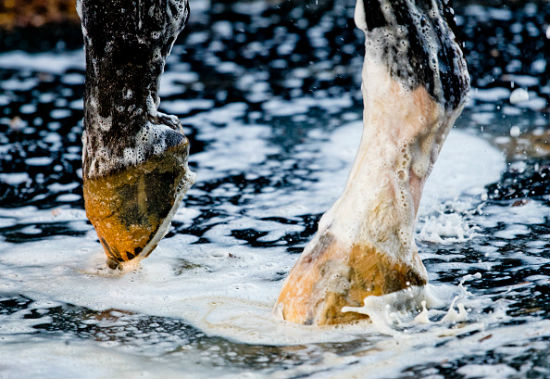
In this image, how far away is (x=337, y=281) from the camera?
2.61 meters

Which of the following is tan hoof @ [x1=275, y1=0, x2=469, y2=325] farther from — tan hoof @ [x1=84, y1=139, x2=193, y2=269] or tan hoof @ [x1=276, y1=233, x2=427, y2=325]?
tan hoof @ [x1=84, y1=139, x2=193, y2=269]

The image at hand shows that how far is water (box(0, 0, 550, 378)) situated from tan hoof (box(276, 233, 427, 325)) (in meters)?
0.05

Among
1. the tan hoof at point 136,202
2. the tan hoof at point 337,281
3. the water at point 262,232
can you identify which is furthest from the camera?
the tan hoof at point 136,202

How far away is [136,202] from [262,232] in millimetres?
739

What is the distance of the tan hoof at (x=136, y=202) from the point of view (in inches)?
119

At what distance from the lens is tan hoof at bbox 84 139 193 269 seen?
9.90 ft

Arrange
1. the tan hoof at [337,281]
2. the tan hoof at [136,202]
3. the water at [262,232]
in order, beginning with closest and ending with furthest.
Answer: the water at [262,232] → the tan hoof at [337,281] → the tan hoof at [136,202]

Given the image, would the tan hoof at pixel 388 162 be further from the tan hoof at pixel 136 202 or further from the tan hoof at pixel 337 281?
the tan hoof at pixel 136 202

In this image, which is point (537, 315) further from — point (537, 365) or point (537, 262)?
point (537, 262)

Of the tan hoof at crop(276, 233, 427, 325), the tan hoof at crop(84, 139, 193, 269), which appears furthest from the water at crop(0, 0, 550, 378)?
the tan hoof at crop(84, 139, 193, 269)

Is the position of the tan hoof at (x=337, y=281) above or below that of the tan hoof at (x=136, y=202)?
below

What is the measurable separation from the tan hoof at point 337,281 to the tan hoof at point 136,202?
25.2 inches

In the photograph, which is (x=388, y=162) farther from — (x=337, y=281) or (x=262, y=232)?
(x=262, y=232)

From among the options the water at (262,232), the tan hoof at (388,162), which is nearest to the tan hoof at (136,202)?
the water at (262,232)
